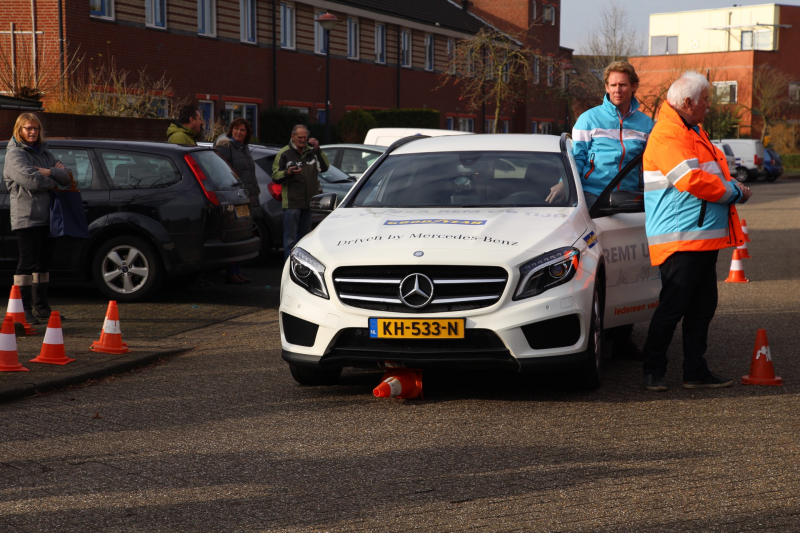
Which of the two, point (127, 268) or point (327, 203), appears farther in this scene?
point (127, 268)

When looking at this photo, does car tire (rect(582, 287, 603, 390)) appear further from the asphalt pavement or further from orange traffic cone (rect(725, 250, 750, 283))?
orange traffic cone (rect(725, 250, 750, 283))

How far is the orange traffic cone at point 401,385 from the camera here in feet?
20.7

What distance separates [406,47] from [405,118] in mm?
5458

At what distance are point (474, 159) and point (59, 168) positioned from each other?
156 inches

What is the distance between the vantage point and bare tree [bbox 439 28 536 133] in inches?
1554

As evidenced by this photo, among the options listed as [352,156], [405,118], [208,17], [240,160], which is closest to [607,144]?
[240,160]

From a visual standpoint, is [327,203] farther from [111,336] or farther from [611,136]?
[611,136]

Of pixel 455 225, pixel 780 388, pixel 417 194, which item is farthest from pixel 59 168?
pixel 780 388

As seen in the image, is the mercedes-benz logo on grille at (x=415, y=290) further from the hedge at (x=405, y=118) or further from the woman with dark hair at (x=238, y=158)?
the hedge at (x=405, y=118)

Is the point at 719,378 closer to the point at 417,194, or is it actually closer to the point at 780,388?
the point at 780,388

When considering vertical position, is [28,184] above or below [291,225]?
above

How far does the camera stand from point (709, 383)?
22.2ft

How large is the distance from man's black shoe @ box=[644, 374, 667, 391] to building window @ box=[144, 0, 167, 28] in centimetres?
2402

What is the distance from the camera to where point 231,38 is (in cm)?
3164
